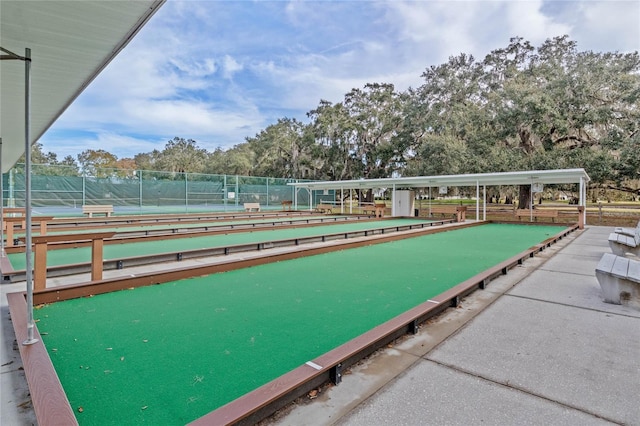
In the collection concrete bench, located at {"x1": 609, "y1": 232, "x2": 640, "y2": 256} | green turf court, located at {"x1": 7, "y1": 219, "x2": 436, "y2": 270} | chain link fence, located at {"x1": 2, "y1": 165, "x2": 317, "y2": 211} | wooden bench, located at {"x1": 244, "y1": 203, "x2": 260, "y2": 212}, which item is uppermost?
chain link fence, located at {"x1": 2, "y1": 165, "x2": 317, "y2": 211}

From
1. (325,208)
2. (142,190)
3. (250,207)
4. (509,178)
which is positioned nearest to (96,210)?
(142,190)

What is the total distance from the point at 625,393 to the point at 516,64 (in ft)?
79.6

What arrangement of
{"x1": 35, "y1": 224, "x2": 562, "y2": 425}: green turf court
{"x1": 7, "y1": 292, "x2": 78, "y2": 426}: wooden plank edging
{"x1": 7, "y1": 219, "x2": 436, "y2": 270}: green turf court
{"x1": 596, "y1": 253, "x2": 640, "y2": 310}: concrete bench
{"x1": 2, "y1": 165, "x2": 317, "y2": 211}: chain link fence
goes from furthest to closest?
{"x1": 2, "y1": 165, "x2": 317, "y2": 211}: chain link fence, {"x1": 7, "y1": 219, "x2": 436, "y2": 270}: green turf court, {"x1": 596, "y1": 253, "x2": 640, "y2": 310}: concrete bench, {"x1": 35, "y1": 224, "x2": 562, "y2": 425}: green turf court, {"x1": 7, "y1": 292, "x2": 78, "y2": 426}: wooden plank edging

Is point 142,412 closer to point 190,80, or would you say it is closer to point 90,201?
point 90,201

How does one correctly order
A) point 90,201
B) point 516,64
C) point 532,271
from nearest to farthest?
point 532,271
point 90,201
point 516,64

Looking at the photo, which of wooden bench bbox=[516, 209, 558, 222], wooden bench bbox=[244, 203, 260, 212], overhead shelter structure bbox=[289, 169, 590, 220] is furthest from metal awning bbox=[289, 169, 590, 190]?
wooden bench bbox=[244, 203, 260, 212]

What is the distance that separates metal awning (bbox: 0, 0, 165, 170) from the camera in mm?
2316

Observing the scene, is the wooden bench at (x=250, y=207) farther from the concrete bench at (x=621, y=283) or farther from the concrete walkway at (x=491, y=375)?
the concrete bench at (x=621, y=283)

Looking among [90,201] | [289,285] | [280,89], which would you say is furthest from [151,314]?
[280,89]

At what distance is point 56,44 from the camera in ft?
9.45

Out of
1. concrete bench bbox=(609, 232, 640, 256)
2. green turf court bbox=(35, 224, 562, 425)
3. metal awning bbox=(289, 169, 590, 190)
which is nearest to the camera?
green turf court bbox=(35, 224, 562, 425)

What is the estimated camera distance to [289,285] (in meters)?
4.30

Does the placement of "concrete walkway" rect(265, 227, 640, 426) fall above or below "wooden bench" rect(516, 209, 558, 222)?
below

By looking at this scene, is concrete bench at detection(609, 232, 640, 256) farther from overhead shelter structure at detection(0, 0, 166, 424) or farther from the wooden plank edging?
the wooden plank edging
